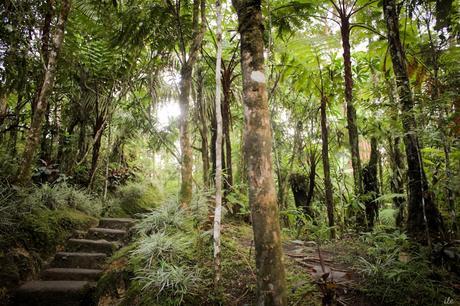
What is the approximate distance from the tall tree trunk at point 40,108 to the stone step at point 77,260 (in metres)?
1.42

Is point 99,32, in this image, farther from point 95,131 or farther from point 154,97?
point 95,131

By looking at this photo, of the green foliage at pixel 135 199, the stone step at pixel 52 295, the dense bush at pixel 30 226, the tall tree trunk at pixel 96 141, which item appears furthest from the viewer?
the green foliage at pixel 135 199

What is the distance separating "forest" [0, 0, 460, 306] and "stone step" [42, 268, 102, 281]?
29 mm

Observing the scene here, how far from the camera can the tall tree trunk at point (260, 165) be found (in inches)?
87.6

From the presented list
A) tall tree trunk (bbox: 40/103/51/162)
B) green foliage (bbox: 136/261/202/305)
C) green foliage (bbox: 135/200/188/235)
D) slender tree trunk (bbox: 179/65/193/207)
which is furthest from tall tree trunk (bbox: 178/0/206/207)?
tall tree trunk (bbox: 40/103/51/162)

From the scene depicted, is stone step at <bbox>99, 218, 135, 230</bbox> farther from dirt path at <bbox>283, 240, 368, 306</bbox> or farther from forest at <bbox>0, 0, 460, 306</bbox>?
dirt path at <bbox>283, 240, 368, 306</bbox>

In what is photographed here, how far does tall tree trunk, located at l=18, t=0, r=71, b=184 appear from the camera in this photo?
4.48m

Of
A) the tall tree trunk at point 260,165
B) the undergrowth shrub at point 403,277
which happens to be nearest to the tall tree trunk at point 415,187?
the undergrowth shrub at point 403,277

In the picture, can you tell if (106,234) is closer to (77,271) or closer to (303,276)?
(77,271)

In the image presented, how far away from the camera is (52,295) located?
150 inches

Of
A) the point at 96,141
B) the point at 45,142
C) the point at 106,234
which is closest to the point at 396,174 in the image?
the point at 106,234

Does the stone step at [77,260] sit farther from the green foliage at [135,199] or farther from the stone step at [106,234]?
the green foliage at [135,199]

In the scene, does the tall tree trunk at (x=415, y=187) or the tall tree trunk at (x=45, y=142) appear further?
the tall tree trunk at (x=45, y=142)

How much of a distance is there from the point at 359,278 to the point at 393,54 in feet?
9.47
